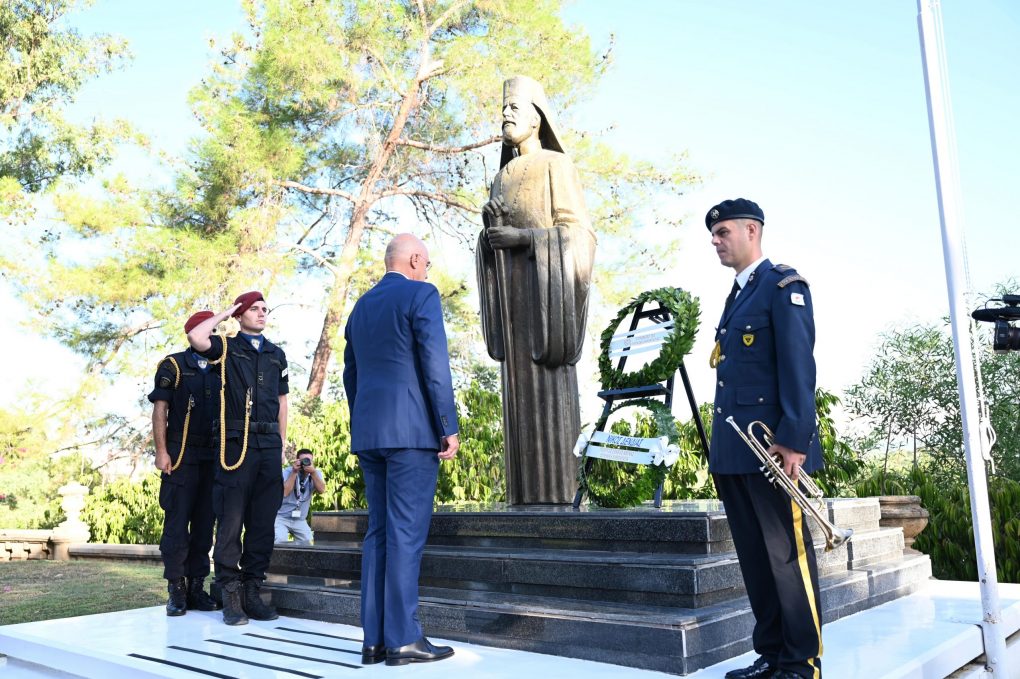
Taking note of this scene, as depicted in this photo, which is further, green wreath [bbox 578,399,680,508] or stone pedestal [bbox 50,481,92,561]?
stone pedestal [bbox 50,481,92,561]

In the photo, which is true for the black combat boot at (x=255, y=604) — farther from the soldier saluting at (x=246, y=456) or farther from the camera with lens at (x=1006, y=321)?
the camera with lens at (x=1006, y=321)

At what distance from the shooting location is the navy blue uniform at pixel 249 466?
489cm

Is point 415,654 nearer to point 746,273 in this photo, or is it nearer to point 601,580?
point 601,580

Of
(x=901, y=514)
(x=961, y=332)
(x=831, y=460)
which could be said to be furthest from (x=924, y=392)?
(x=961, y=332)

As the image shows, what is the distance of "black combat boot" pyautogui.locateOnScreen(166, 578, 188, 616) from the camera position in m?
5.09

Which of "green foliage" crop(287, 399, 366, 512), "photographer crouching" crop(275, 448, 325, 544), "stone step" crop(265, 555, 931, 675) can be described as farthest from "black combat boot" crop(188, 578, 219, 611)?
"green foliage" crop(287, 399, 366, 512)

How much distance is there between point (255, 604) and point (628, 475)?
217cm

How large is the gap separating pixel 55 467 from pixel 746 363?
16404mm

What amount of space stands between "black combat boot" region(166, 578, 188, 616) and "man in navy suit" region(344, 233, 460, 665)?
76.7 inches

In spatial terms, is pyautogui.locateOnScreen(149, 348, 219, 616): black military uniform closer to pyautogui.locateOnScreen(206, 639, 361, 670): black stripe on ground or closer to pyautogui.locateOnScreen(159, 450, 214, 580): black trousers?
pyautogui.locateOnScreen(159, 450, 214, 580): black trousers

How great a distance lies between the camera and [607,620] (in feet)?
11.4

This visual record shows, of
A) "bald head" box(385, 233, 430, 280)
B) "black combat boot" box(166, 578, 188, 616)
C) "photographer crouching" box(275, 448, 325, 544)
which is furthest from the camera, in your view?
"photographer crouching" box(275, 448, 325, 544)

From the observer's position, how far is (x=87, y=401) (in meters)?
14.3

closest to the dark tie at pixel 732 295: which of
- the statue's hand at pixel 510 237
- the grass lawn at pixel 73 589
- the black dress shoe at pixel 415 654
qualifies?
the black dress shoe at pixel 415 654
